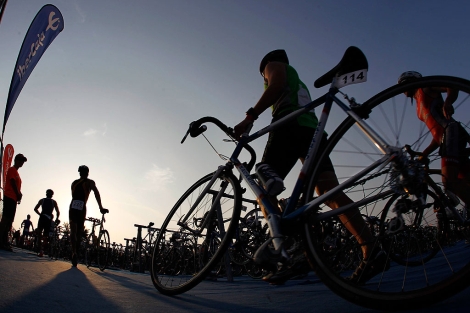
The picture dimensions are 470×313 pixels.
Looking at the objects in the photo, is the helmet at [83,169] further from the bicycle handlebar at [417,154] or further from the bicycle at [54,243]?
the bicycle handlebar at [417,154]

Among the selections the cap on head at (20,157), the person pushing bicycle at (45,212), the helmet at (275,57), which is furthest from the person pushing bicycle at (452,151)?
the person pushing bicycle at (45,212)

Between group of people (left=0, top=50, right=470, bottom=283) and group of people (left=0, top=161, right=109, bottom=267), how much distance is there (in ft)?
17.5

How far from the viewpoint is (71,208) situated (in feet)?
22.0

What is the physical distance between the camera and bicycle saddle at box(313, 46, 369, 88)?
186 cm

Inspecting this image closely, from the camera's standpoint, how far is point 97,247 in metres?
8.23

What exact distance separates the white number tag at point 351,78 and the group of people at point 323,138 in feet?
0.92

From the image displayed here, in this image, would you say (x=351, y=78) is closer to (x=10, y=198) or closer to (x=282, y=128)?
(x=282, y=128)

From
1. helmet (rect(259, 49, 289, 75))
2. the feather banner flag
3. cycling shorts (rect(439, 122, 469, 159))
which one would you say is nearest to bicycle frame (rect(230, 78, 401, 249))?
cycling shorts (rect(439, 122, 469, 159))

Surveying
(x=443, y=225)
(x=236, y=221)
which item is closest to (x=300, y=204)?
(x=236, y=221)

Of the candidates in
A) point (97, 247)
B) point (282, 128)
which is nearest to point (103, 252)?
point (97, 247)

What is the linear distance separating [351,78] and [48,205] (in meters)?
10.2

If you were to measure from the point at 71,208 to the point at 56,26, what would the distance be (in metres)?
3.64

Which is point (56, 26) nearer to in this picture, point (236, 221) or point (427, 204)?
point (236, 221)

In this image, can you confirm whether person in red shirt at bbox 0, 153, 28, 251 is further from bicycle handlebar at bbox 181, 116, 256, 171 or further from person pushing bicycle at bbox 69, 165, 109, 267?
bicycle handlebar at bbox 181, 116, 256, 171
